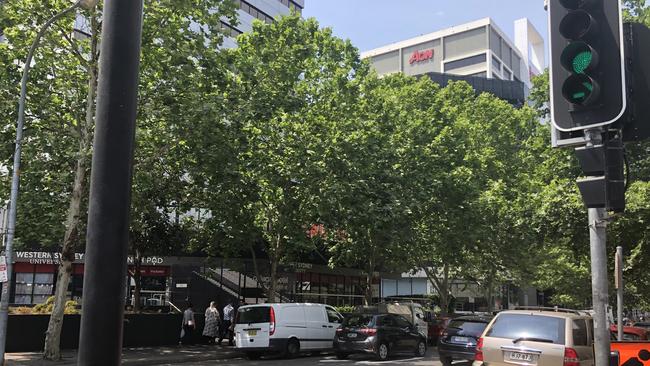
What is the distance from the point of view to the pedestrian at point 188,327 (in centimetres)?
2252

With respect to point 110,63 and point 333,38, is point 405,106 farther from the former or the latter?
point 110,63

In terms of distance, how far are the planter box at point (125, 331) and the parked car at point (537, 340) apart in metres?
13.7

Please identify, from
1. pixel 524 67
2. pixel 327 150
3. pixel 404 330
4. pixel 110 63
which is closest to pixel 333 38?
pixel 327 150

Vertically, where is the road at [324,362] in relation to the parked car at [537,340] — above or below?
below

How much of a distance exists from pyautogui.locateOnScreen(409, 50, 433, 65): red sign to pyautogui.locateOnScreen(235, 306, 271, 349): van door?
9468 centimetres

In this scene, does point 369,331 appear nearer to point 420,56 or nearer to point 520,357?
point 520,357

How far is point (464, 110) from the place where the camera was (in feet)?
115

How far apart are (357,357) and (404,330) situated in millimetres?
1900

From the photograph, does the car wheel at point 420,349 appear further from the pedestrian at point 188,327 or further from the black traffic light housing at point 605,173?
the black traffic light housing at point 605,173

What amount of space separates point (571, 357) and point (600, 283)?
17.0 ft

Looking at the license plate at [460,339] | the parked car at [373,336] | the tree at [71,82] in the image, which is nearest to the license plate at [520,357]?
the license plate at [460,339]

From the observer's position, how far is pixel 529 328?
9969 millimetres

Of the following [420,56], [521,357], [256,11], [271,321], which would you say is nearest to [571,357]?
[521,357]

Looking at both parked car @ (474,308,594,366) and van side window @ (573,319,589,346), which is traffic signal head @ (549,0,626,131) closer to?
parked car @ (474,308,594,366)
